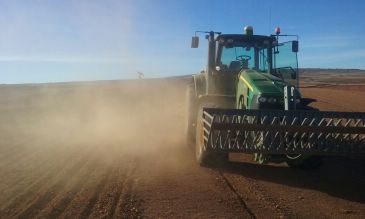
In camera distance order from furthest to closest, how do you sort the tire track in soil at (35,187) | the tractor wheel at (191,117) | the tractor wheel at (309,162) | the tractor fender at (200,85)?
the tractor fender at (200,85) < the tractor wheel at (191,117) < the tractor wheel at (309,162) < the tire track in soil at (35,187)

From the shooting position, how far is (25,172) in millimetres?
7793

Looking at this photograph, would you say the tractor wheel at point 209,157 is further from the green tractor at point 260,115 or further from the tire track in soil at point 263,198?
the tire track in soil at point 263,198

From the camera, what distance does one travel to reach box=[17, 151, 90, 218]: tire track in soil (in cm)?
558

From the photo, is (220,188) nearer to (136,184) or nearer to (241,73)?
(136,184)

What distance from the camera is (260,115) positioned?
7.10 meters

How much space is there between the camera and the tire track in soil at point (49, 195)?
18.3 ft

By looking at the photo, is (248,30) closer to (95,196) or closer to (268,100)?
(268,100)

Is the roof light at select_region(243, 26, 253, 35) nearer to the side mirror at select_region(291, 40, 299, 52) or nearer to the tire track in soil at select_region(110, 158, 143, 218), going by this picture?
the side mirror at select_region(291, 40, 299, 52)

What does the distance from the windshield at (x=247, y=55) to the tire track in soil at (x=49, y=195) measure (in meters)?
3.74

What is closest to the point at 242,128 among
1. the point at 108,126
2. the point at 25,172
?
the point at 25,172

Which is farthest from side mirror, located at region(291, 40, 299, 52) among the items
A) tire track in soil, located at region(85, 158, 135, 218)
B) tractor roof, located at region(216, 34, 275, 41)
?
tire track in soil, located at region(85, 158, 135, 218)

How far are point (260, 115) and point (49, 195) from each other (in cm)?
325

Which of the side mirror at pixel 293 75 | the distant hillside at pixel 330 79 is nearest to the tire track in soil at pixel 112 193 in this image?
the side mirror at pixel 293 75

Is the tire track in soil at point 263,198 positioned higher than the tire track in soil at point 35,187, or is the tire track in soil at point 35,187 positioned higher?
the tire track in soil at point 35,187
